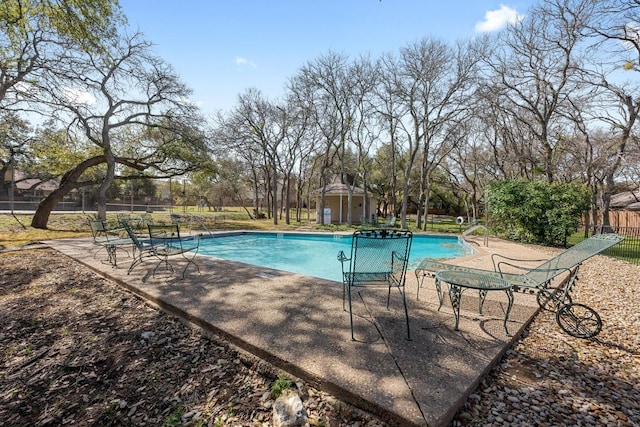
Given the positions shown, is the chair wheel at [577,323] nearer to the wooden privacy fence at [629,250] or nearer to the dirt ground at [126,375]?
the dirt ground at [126,375]

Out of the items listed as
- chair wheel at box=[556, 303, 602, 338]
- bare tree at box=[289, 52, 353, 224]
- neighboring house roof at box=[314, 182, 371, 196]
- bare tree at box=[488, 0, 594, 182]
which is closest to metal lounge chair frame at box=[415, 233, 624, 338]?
chair wheel at box=[556, 303, 602, 338]

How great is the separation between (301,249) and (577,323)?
9.18m

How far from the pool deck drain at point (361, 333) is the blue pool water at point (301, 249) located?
345 centimetres

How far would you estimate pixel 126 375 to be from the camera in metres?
2.28

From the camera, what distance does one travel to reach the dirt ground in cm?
187

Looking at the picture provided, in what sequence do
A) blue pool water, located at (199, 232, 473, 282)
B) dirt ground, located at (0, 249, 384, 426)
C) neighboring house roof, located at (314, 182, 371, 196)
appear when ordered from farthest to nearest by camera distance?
neighboring house roof, located at (314, 182, 371, 196) → blue pool water, located at (199, 232, 473, 282) → dirt ground, located at (0, 249, 384, 426)

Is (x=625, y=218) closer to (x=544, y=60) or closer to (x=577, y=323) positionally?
(x=544, y=60)

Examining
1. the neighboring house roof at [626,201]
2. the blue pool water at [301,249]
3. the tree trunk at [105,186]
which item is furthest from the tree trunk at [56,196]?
the neighboring house roof at [626,201]

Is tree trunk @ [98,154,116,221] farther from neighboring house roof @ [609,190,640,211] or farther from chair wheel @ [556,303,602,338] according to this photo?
neighboring house roof @ [609,190,640,211]

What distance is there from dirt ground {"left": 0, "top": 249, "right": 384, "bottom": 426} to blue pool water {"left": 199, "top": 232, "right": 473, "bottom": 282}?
188 inches

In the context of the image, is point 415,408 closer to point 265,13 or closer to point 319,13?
point 319,13

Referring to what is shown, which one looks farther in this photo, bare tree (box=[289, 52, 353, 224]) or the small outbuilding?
the small outbuilding

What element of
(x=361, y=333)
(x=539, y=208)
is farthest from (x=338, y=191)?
(x=361, y=333)

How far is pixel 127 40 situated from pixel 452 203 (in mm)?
30984
